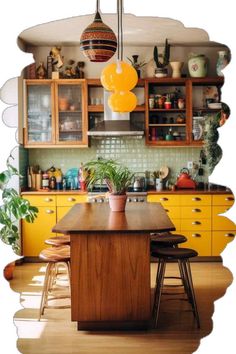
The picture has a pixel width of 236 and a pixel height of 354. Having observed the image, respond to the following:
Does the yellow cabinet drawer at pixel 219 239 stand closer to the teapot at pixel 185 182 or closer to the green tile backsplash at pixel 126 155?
the teapot at pixel 185 182

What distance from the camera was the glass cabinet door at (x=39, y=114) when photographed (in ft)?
21.0

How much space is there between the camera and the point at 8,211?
5516 mm

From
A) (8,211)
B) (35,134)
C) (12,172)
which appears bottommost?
(8,211)

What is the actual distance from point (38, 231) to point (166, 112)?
236 centimetres

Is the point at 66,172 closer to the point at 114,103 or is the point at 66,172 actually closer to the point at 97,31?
the point at 114,103

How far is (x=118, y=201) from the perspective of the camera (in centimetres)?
422

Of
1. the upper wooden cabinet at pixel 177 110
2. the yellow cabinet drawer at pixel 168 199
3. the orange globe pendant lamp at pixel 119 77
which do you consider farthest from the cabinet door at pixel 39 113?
the orange globe pendant lamp at pixel 119 77

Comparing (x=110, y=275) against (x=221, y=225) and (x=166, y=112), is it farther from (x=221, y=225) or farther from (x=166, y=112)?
(x=166, y=112)

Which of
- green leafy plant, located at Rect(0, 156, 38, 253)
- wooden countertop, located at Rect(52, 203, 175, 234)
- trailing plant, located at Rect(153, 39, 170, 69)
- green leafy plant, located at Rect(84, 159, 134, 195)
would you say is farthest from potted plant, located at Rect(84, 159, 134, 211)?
trailing plant, located at Rect(153, 39, 170, 69)

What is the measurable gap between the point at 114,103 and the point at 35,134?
9.35ft

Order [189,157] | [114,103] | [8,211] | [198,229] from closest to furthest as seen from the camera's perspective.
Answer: [114,103] → [8,211] → [198,229] → [189,157]

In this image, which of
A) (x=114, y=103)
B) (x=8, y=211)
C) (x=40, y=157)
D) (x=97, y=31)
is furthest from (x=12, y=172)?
(x=97, y=31)

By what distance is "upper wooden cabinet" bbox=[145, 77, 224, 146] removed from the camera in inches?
251

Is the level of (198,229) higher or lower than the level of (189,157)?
lower
